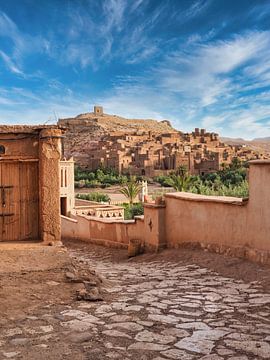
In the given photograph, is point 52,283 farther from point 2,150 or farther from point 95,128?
point 95,128

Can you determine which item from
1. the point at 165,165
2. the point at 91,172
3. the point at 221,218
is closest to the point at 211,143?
the point at 165,165

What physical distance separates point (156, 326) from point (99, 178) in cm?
5337

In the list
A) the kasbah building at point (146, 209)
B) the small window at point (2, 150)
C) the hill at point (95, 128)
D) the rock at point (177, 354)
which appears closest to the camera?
the rock at point (177, 354)

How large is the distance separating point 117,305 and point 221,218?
11.1ft

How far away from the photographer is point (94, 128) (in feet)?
352

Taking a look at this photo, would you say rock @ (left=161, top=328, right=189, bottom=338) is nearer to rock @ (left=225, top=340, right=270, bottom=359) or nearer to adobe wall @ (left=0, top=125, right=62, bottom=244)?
rock @ (left=225, top=340, right=270, bottom=359)

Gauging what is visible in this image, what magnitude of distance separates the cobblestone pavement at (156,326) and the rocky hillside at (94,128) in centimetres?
7216

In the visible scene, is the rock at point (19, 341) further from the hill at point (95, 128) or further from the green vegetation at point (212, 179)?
the hill at point (95, 128)

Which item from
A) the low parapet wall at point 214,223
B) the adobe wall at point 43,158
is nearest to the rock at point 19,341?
the low parapet wall at point 214,223

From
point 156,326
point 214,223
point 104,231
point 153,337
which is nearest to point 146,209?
point 214,223

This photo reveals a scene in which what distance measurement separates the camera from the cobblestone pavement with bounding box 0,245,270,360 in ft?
12.1

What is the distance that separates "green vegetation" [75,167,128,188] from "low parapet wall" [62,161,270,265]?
41.5m

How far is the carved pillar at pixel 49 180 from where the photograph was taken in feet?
26.6

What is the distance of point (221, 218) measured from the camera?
315 inches
